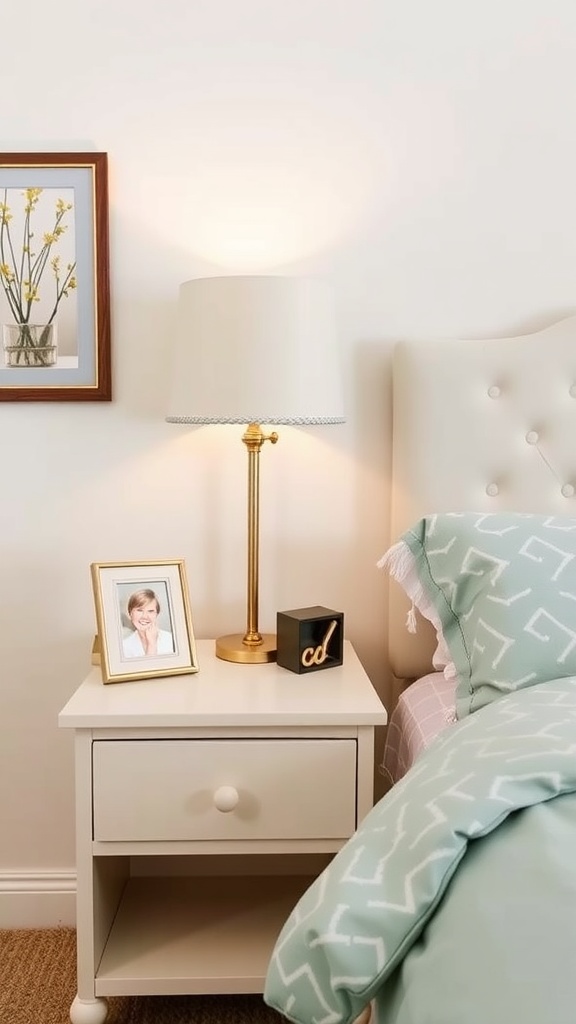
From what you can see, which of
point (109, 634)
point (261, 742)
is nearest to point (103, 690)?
point (109, 634)

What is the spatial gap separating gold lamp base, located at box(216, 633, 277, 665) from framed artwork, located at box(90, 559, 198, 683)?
9 cm

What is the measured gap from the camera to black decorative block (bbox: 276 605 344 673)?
5.52ft

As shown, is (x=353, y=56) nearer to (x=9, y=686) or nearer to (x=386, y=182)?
(x=386, y=182)

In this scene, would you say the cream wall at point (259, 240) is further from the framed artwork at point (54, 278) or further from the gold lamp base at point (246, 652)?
the gold lamp base at point (246, 652)

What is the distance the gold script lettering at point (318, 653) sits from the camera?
1.69 m

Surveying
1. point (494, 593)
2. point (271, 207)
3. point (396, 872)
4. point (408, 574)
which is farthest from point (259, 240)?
point (396, 872)

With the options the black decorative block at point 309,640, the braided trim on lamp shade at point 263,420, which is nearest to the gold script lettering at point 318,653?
the black decorative block at point 309,640

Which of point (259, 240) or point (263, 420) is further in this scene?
point (259, 240)

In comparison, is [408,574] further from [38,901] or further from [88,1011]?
[38,901]

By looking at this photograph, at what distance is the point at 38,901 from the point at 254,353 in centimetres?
130

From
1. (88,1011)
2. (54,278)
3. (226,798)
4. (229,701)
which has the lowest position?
(88,1011)

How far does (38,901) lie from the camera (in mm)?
1976

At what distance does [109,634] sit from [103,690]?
0.11m

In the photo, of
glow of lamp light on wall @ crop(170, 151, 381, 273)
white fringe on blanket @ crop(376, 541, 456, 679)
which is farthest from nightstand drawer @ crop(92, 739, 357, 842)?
glow of lamp light on wall @ crop(170, 151, 381, 273)
